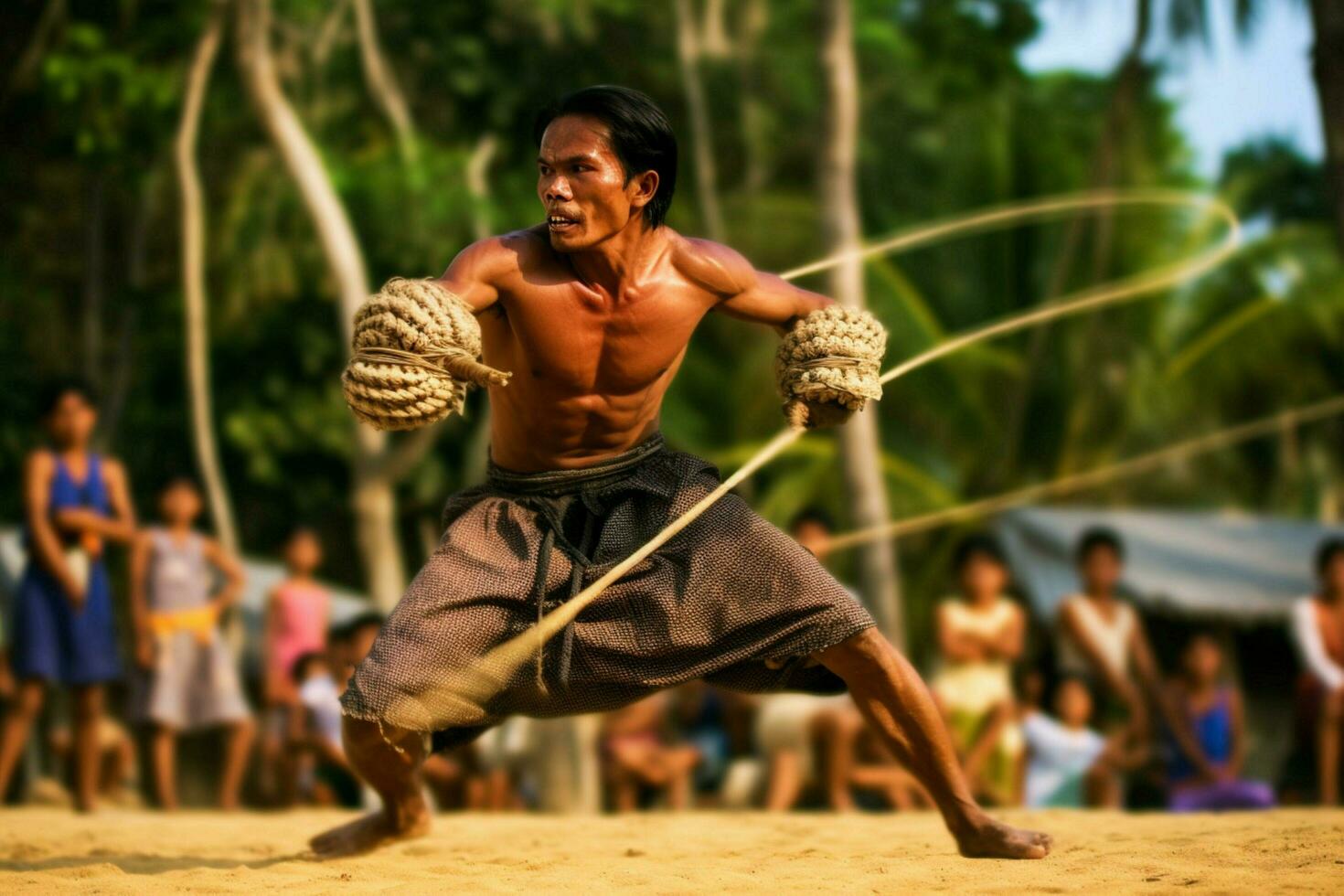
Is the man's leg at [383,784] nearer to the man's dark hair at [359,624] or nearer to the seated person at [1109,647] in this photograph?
the man's dark hair at [359,624]

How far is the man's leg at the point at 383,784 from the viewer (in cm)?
404

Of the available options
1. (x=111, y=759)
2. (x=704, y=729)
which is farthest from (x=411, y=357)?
(x=111, y=759)

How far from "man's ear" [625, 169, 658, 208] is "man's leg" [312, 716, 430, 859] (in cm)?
134

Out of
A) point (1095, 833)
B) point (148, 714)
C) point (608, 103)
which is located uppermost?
point (608, 103)

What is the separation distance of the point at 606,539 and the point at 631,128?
3.13ft

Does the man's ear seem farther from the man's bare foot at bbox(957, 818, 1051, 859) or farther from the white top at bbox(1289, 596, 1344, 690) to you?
the white top at bbox(1289, 596, 1344, 690)

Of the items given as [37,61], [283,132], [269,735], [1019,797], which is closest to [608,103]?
[1019,797]

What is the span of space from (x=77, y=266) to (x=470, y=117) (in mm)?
3917

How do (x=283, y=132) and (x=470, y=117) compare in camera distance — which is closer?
(x=283, y=132)

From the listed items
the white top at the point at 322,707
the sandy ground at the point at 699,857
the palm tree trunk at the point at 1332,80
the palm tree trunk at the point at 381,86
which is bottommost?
the sandy ground at the point at 699,857

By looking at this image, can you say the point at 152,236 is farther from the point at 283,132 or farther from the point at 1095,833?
the point at 1095,833

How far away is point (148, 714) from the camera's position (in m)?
7.50

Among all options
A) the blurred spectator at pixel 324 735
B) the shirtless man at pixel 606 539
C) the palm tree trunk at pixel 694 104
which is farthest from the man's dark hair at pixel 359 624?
the palm tree trunk at pixel 694 104

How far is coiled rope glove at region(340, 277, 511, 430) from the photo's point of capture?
12.0 ft
